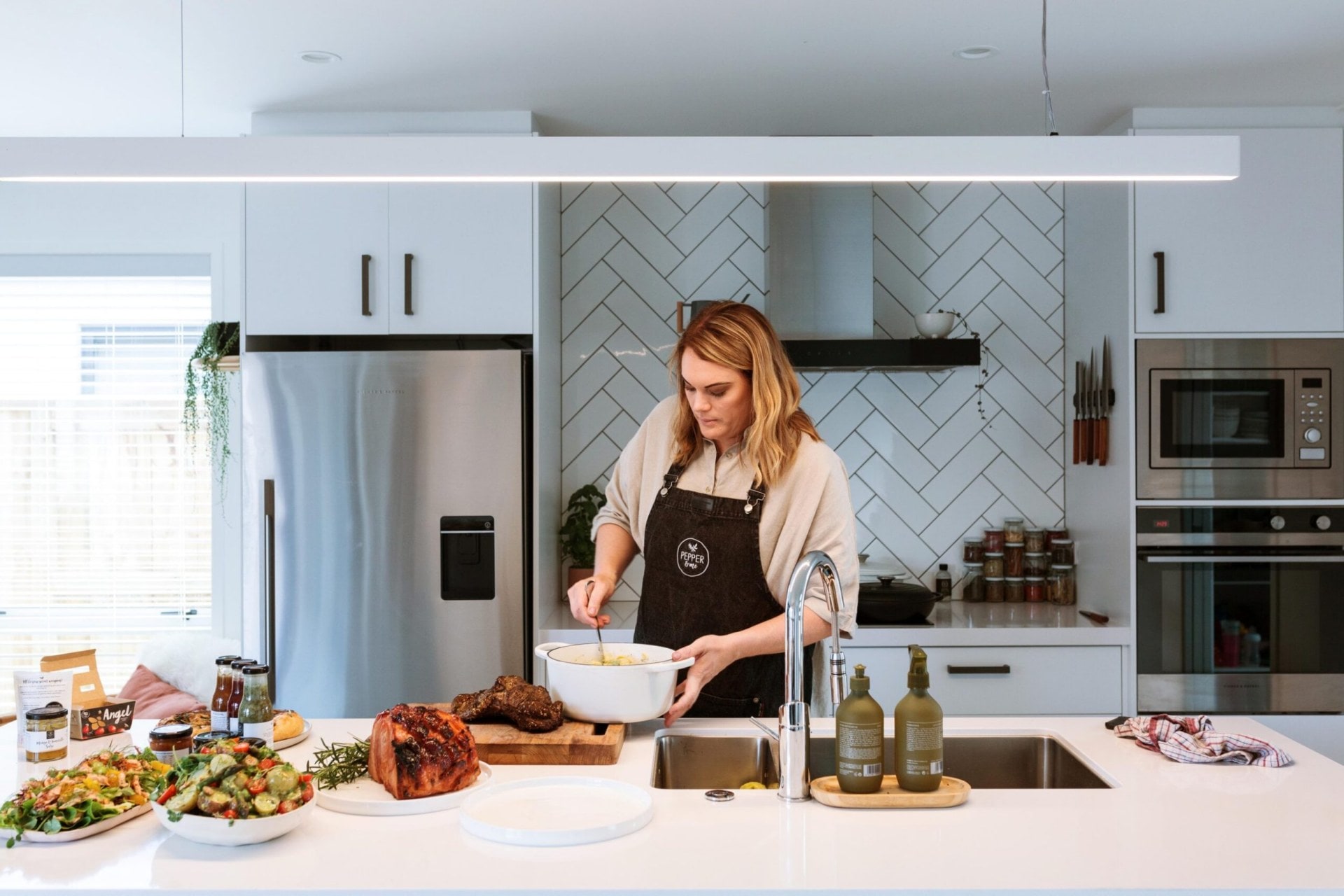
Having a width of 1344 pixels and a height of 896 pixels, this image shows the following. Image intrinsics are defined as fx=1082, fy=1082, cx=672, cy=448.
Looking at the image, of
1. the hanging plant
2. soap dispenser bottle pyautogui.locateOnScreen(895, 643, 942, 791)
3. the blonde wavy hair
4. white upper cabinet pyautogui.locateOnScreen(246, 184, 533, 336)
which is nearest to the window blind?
the hanging plant

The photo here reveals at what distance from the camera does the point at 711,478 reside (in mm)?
2260

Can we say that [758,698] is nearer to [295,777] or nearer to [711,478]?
[711,478]

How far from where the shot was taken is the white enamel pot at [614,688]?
1.80 m

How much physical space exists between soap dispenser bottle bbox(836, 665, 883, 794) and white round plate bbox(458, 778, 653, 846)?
293 mm

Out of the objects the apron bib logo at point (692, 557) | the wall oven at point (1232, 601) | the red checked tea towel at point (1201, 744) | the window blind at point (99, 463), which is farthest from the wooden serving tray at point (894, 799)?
the window blind at point (99, 463)

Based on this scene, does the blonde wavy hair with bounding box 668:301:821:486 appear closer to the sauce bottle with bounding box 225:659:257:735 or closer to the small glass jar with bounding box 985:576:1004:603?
the sauce bottle with bounding box 225:659:257:735

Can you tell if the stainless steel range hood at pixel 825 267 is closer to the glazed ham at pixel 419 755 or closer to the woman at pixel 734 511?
the woman at pixel 734 511

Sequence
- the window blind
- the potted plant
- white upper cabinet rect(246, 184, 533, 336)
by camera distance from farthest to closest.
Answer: the window blind
the potted plant
white upper cabinet rect(246, 184, 533, 336)

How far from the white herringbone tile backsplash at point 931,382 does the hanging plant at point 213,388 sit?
1.16 metres

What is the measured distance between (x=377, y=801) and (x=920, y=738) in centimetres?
79

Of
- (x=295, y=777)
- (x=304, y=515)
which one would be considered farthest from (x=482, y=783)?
(x=304, y=515)

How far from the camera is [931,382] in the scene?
3811 millimetres

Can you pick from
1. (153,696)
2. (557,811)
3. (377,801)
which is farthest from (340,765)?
(153,696)

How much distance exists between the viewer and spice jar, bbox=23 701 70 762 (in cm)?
161
